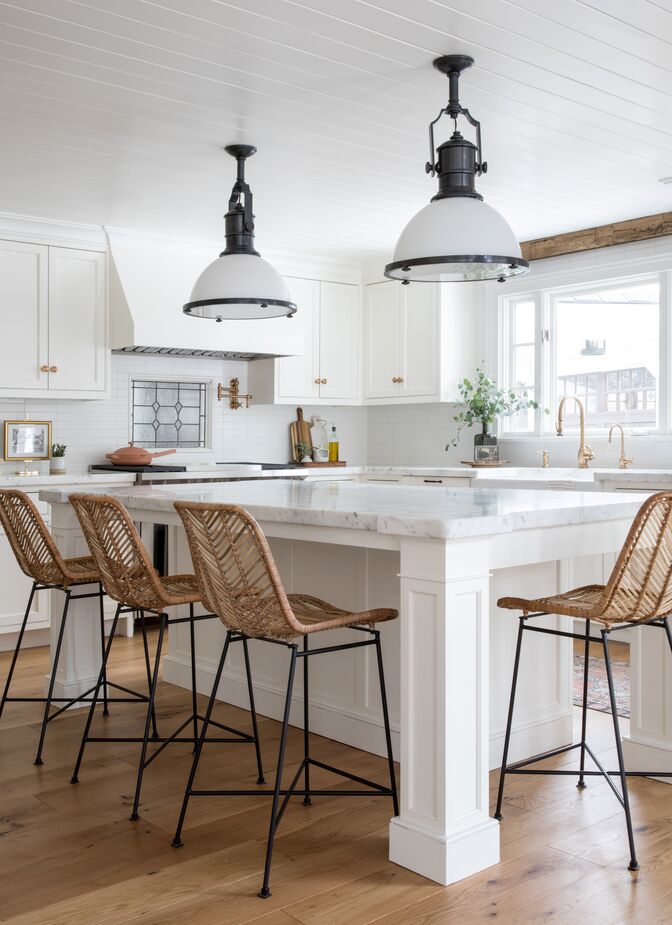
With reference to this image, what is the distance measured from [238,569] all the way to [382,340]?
458 cm

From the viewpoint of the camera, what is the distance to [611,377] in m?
5.89

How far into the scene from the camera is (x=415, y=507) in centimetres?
258

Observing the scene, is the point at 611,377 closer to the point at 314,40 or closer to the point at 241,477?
the point at 241,477

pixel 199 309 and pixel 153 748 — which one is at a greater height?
pixel 199 309

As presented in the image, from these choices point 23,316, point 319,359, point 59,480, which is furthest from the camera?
point 319,359

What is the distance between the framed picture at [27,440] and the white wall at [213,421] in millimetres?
67

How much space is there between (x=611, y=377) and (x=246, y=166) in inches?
112

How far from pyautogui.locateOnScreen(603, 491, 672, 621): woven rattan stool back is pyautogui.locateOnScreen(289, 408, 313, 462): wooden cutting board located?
15.3 feet

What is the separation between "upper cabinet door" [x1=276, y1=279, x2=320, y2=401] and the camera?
21.3ft

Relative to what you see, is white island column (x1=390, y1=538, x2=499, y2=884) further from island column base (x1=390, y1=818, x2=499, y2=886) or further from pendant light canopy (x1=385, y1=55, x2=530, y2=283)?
pendant light canopy (x1=385, y1=55, x2=530, y2=283)

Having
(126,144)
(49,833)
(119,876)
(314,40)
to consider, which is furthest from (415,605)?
(126,144)

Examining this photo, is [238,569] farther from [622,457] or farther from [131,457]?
[622,457]

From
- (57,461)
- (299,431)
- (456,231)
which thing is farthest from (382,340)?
(456,231)

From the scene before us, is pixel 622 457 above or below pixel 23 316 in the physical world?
below
